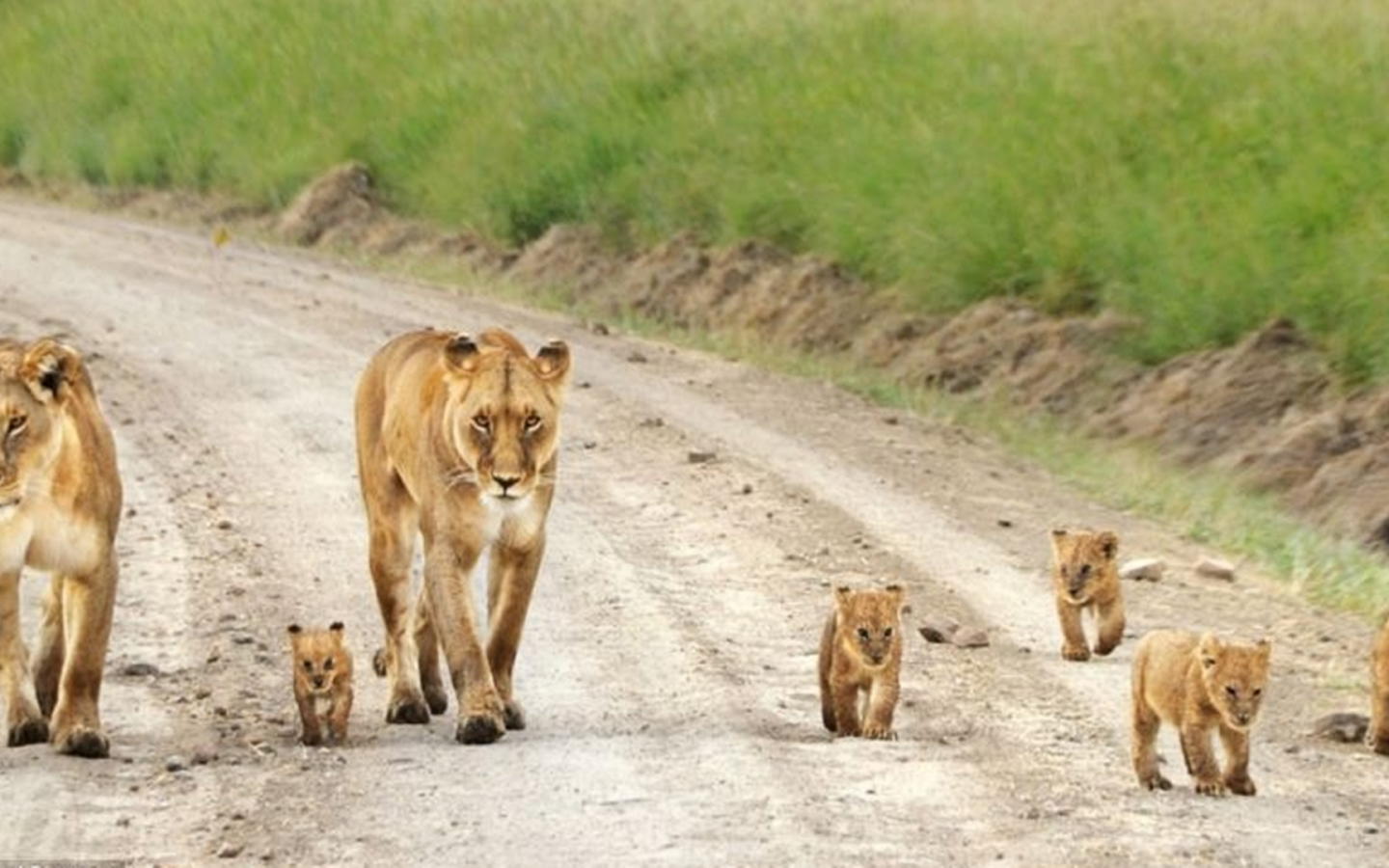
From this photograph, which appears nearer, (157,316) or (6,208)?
(157,316)

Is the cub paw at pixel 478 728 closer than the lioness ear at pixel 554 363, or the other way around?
the cub paw at pixel 478 728

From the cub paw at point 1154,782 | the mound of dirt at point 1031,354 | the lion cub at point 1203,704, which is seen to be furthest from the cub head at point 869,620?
the mound of dirt at point 1031,354

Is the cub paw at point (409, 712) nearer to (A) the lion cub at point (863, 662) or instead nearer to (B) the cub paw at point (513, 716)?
(B) the cub paw at point (513, 716)

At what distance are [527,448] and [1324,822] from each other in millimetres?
2532

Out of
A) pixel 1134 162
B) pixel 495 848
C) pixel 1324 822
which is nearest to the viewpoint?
pixel 495 848

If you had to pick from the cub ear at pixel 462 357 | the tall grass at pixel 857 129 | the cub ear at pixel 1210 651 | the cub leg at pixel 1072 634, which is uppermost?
the tall grass at pixel 857 129

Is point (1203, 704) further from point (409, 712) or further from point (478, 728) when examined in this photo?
point (409, 712)

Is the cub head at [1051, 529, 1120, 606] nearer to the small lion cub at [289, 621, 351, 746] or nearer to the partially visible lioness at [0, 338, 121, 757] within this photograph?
the small lion cub at [289, 621, 351, 746]

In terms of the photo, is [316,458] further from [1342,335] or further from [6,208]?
[6,208]

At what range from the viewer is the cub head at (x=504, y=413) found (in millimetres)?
9984

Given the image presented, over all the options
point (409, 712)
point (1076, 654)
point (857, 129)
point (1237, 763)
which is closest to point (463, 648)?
point (409, 712)

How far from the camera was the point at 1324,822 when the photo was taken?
30.8 feet

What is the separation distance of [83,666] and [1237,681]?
3.30 meters

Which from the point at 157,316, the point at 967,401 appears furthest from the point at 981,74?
the point at 157,316
